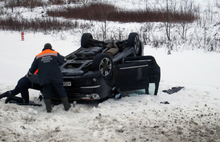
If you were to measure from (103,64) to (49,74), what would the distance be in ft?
3.95

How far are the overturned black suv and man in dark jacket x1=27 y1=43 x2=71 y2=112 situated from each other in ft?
0.87

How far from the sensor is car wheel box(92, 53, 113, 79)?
5.68m

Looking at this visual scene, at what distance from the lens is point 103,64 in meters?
5.81

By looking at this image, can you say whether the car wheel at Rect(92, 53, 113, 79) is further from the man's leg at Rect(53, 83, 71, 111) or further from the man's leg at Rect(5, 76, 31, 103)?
the man's leg at Rect(5, 76, 31, 103)

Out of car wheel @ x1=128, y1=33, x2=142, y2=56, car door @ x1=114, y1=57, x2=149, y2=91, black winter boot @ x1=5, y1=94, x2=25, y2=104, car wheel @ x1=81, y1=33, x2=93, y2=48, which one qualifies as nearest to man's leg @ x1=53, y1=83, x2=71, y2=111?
black winter boot @ x1=5, y1=94, x2=25, y2=104

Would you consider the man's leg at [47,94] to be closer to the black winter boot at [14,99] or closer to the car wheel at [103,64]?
the black winter boot at [14,99]

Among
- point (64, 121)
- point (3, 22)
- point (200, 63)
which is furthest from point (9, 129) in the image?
point (3, 22)

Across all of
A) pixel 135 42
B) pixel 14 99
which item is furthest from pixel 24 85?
pixel 135 42

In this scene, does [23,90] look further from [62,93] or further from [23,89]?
[62,93]

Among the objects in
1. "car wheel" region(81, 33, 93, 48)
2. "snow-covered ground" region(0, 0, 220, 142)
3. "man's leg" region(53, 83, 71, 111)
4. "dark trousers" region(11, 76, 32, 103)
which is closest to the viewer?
"snow-covered ground" region(0, 0, 220, 142)

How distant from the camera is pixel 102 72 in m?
5.80

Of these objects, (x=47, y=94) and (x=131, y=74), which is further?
(x=131, y=74)

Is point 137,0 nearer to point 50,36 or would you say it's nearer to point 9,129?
point 50,36

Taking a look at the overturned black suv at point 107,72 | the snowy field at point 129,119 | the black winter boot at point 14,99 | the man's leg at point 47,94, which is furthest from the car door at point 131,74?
the black winter boot at point 14,99
